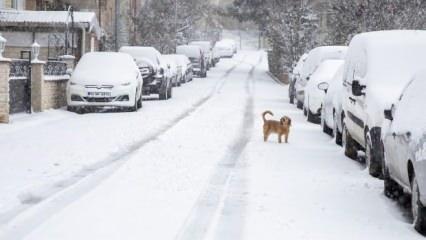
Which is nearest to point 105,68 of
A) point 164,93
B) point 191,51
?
point 164,93

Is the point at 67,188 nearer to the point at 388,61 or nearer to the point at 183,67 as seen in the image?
the point at 388,61

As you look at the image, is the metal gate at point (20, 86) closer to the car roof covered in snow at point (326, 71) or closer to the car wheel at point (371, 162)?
the car roof covered in snow at point (326, 71)

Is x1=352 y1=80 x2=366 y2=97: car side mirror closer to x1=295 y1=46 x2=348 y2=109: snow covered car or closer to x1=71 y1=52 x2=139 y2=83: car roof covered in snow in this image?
x1=71 y1=52 x2=139 y2=83: car roof covered in snow

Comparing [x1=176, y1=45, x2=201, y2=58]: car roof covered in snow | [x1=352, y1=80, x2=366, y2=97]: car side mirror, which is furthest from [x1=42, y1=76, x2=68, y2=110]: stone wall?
[x1=176, y1=45, x2=201, y2=58]: car roof covered in snow

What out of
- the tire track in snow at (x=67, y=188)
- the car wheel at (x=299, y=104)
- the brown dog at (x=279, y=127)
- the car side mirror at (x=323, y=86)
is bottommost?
the tire track in snow at (x=67, y=188)

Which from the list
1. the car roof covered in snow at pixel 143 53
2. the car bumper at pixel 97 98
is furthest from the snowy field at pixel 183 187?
the car roof covered in snow at pixel 143 53

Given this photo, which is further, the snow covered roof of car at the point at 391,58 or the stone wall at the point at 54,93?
the stone wall at the point at 54,93

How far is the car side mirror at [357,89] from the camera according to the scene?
1102 cm

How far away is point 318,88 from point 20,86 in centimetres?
711

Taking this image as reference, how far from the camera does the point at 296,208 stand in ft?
27.3

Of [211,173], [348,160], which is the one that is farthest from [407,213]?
[348,160]

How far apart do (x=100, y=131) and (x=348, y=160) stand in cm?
557

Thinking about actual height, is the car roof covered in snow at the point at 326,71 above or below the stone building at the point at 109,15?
below

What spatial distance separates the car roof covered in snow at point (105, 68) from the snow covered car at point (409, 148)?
42.8ft
